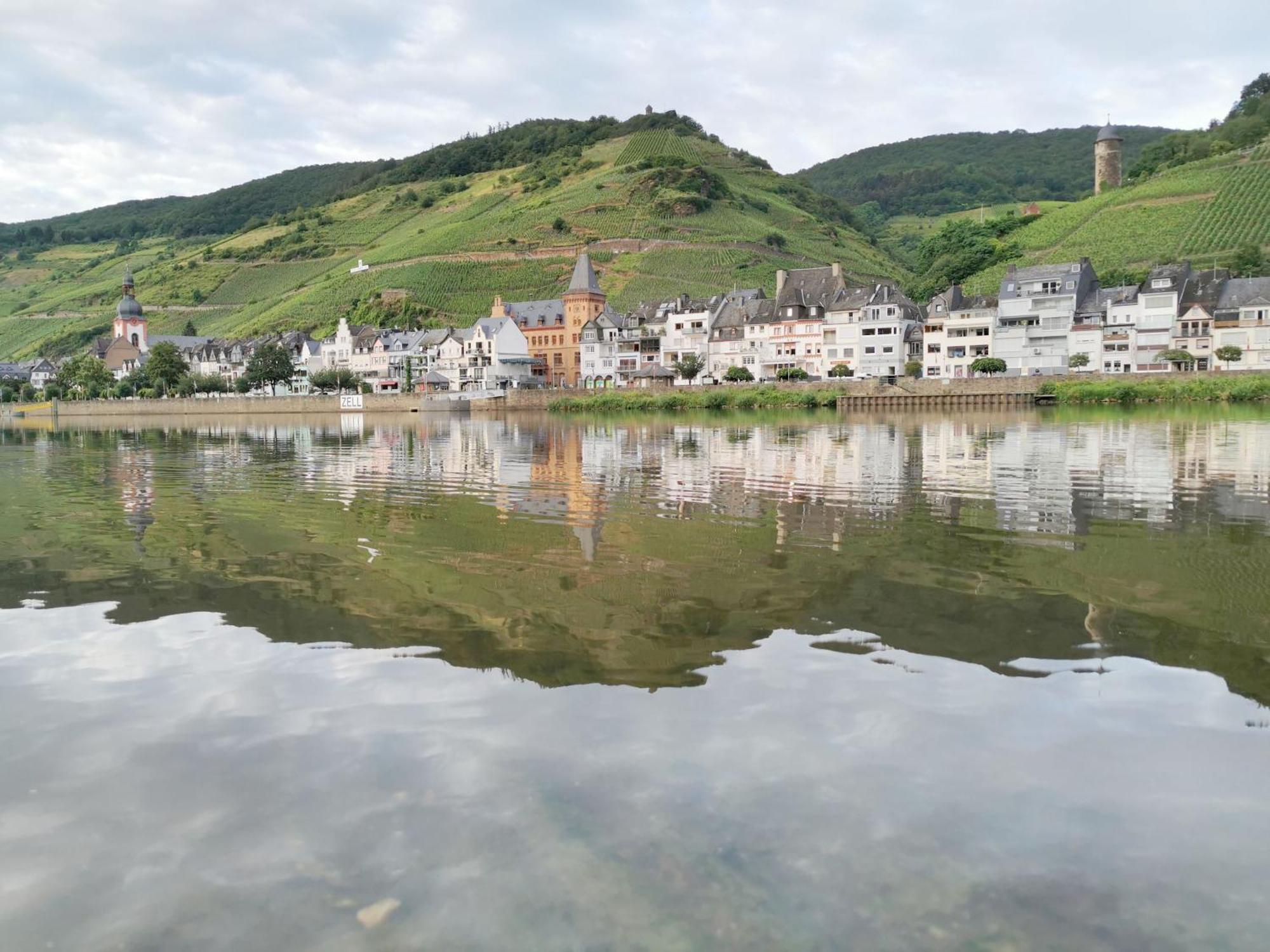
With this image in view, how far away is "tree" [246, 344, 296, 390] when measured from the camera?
127125mm

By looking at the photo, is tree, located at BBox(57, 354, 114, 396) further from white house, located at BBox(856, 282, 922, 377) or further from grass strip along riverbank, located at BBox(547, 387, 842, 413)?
white house, located at BBox(856, 282, 922, 377)

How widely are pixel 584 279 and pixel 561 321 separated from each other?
6.79 meters

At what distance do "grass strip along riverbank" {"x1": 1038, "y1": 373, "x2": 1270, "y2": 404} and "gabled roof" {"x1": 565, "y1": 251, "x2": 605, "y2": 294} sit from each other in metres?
67.4

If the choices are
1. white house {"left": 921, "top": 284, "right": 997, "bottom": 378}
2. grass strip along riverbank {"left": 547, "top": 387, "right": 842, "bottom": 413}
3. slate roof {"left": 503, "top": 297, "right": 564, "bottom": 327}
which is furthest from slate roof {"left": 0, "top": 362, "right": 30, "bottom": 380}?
white house {"left": 921, "top": 284, "right": 997, "bottom": 378}

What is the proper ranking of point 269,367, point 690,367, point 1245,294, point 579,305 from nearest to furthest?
point 1245,294 < point 690,367 < point 269,367 < point 579,305

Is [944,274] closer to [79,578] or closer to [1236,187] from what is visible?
[1236,187]

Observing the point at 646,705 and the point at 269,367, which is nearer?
the point at 646,705

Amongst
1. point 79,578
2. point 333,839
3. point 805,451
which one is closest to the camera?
point 333,839

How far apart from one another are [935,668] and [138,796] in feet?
23.7

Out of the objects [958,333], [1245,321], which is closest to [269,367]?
[958,333]

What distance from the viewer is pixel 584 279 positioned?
436 feet

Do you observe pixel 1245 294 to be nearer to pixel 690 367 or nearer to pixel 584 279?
pixel 690 367

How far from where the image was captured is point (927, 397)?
85.3 meters

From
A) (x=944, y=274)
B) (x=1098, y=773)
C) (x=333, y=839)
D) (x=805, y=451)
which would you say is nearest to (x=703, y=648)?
(x=1098, y=773)
